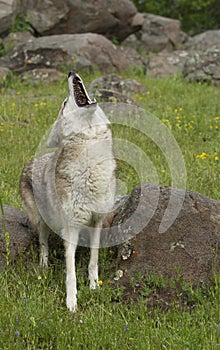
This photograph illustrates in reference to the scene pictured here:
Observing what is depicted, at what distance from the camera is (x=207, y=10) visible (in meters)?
29.5

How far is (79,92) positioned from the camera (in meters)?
4.65

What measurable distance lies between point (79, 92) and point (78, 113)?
0.69ft

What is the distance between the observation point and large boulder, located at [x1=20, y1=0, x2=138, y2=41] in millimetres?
18422

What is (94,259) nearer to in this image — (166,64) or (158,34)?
(166,64)

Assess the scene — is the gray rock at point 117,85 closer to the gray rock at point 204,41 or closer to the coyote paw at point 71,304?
the coyote paw at point 71,304

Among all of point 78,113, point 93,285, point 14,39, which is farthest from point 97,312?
point 14,39

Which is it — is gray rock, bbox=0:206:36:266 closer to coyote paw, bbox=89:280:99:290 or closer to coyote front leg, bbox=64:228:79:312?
coyote front leg, bbox=64:228:79:312

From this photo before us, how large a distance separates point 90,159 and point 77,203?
37 cm

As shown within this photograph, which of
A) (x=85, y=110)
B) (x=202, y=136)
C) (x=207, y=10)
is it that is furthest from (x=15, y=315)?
(x=207, y=10)

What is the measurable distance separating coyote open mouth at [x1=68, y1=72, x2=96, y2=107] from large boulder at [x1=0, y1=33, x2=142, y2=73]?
9.52 metres

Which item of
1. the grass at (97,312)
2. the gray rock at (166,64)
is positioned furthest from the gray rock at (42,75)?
the grass at (97,312)

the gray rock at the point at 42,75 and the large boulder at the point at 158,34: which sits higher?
the gray rock at the point at 42,75

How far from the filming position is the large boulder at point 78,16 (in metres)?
18.4

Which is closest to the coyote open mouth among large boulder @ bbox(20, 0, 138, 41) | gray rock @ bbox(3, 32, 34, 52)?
gray rock @ bbox(3, 32, 34, 52)
